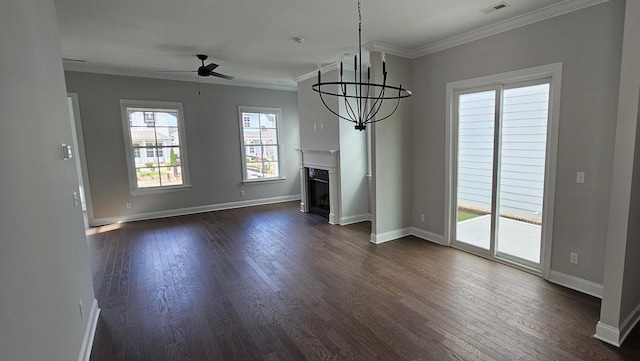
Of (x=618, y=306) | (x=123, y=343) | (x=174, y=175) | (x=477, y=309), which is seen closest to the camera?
(x=618, y=306)

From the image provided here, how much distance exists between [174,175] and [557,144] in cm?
642

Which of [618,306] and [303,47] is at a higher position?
[303,47]

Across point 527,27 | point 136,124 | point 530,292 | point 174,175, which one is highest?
point 527,27

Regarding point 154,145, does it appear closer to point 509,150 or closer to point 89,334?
point 89,334

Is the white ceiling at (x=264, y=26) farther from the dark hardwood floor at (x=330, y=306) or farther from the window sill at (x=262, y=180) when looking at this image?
the window sill at (x=262, y=180)

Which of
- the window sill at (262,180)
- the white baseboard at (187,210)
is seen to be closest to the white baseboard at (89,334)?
the white baseboard at (187,210)

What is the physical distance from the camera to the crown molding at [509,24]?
115 inches

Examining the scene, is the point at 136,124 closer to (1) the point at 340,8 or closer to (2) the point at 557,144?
(1) the point at 340,8

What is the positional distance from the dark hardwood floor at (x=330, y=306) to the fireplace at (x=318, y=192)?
5.44 feet

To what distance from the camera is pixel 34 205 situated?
1.51 m

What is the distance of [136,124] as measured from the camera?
6.05 metres

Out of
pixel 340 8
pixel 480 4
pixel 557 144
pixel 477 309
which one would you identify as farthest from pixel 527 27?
pixel 477 309

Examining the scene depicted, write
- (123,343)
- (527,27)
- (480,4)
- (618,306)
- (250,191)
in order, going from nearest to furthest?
(618,306)
(123,343)
(480,4)
(527,27)
(250,191)

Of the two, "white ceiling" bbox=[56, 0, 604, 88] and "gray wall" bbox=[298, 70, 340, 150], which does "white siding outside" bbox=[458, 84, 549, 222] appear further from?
"gray wall" bbox=[298, 70, 340, 150]
